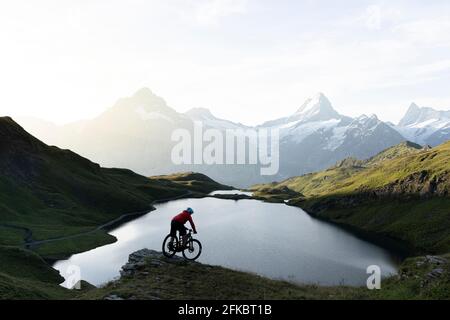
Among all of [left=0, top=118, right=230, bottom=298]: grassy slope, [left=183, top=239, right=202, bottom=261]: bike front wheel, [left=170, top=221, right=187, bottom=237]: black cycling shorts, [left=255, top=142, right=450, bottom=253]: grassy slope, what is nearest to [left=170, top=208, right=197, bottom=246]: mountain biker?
[left=170, top=221, right=187, bottom=237]: black cycling shorts

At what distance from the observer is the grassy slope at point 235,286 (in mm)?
29266

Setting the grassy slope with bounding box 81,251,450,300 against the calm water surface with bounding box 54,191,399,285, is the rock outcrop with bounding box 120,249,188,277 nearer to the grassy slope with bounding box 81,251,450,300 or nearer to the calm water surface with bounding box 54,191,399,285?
the grassy slope with bounding box 81,251,450,300

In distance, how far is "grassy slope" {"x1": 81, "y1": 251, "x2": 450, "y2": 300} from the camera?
29.3 metres

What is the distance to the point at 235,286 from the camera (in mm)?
32156

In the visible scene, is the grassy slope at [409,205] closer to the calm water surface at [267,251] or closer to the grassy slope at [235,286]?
the calm water surface at [267,251]

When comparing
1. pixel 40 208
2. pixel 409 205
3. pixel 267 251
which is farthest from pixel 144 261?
pixel 409 205

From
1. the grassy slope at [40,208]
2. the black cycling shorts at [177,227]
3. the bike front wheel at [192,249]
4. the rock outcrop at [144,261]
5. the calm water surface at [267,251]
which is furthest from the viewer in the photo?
the calm water surface at [267,251]

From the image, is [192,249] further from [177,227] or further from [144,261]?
[144,261]

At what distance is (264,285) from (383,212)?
143m

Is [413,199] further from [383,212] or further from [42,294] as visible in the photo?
[42,294]

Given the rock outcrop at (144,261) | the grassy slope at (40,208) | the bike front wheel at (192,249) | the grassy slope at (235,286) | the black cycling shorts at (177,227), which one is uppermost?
the grassy slope at (40,208)

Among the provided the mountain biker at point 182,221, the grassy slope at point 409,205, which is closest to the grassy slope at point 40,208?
the mountain biker at point 182,221

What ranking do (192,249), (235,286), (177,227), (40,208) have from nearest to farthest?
(235,286)
(177,227)
(192,249)
(40,208)

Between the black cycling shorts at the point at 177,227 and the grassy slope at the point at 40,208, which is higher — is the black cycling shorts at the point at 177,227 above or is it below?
below
